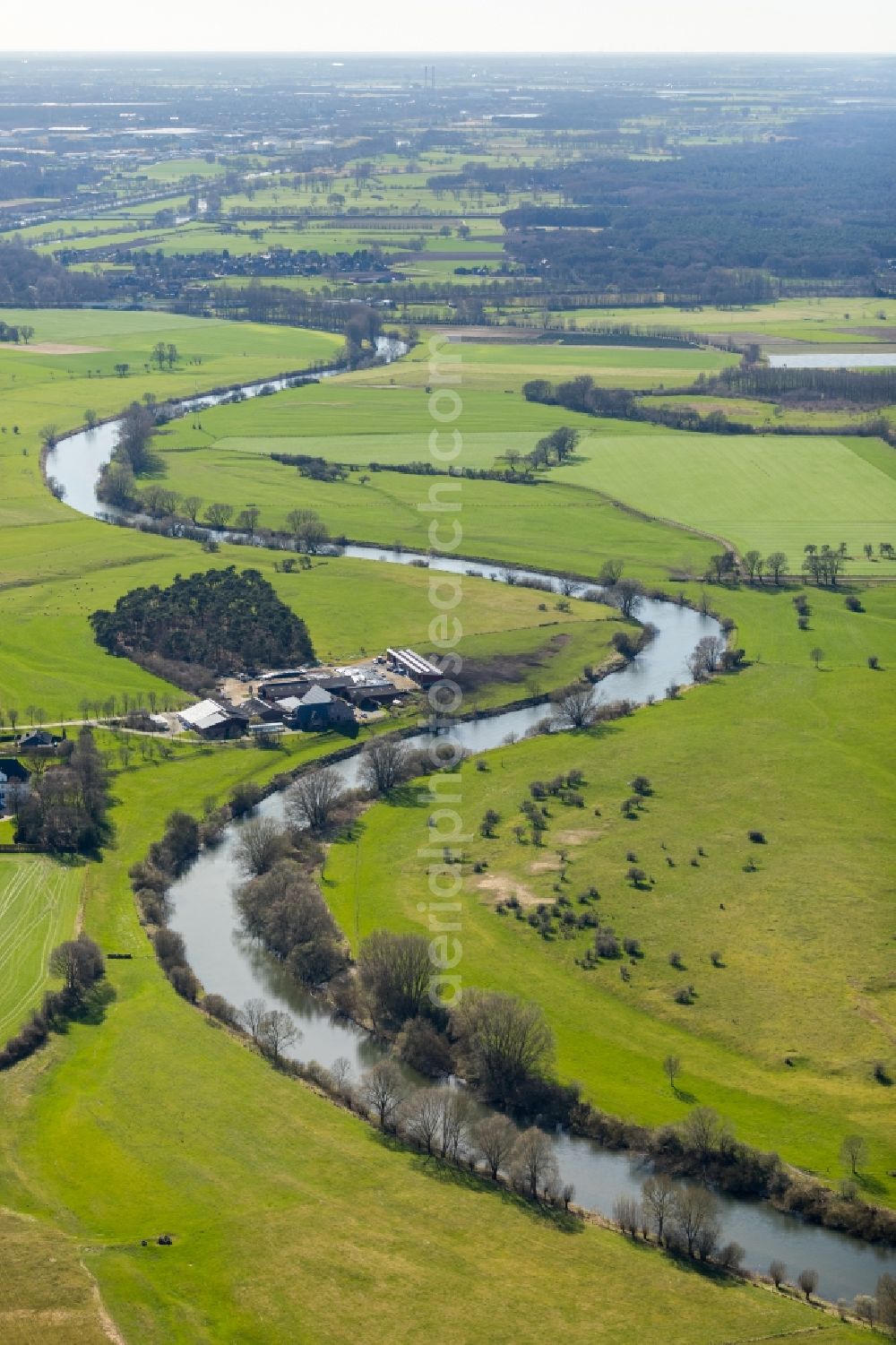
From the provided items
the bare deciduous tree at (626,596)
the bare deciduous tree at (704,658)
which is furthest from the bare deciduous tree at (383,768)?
the bare deciduous tree at (626,596)

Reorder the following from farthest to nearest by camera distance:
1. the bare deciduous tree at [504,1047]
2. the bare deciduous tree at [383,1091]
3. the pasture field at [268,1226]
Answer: the bare deciduous tree at [504,1047] < the bare deciduous tree at [383,1091] < the pasture field at [268,1226]

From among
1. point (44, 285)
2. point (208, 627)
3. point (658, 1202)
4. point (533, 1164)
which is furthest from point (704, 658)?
point (44, 285)

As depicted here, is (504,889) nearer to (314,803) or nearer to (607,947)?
(607,947)

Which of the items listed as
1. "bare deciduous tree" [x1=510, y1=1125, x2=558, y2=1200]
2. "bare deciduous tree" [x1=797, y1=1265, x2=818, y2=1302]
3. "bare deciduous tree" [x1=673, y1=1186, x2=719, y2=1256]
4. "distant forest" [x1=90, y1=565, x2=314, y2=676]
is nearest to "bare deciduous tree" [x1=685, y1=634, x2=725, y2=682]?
"distant forest" [x1=90, y1=565, x2=314, y2=676]

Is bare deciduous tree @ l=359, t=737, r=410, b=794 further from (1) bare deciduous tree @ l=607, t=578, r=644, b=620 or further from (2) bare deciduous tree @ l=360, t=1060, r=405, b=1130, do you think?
(1) bare deciduous tree @ l=607, t=578, r=644, b=620

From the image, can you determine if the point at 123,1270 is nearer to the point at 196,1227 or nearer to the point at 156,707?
the point at 196,1227

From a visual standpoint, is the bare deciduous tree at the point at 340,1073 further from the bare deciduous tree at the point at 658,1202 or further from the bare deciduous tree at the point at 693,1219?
the bare deciduous tree at the point at 693,1219

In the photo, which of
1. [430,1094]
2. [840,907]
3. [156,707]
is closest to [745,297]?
[156,707]
